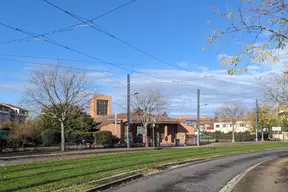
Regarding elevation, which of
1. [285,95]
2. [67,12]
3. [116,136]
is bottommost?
[116,136]

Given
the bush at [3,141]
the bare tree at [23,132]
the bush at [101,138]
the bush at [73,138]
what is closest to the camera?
the bush at [3,141]

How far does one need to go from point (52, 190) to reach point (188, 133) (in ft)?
170

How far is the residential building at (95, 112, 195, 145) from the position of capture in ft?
167

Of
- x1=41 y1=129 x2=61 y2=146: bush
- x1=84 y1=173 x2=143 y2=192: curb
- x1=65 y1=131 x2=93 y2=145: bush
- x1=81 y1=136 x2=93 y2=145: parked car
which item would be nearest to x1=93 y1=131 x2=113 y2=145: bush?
x1=81 y1=136 x2=93 y2=145: parked car

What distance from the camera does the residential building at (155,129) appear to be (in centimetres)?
5103

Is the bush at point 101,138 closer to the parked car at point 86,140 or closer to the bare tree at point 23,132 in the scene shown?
the parked car at point 86,140

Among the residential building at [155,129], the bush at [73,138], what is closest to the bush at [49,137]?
the bush at [73,138]

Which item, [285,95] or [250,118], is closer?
[285,95]

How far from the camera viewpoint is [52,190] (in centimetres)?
937

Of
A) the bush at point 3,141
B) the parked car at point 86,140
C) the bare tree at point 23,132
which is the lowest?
the parked car at point 86,140

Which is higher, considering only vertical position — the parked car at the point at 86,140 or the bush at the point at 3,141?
the bush at the point at 3,141

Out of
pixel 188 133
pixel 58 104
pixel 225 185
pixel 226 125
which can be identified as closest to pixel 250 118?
pixel 188 133

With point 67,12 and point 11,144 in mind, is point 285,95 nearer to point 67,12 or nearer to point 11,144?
point 67,12

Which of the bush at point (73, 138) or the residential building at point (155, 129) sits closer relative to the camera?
the bush at point (73, 138)
